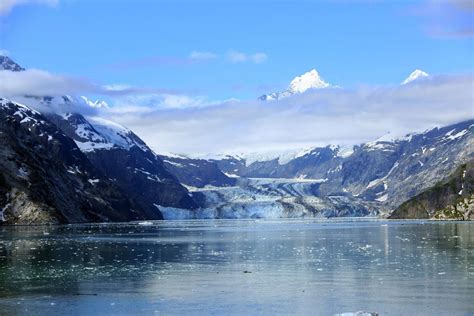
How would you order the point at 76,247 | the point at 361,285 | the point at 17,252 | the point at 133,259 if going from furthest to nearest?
the point at 76,247 < the point at 17,252 < the point at 133,259 < the point at 361,285

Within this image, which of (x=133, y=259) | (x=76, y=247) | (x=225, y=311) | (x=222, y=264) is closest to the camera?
(x=225, y=311)

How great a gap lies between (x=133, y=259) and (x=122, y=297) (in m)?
35.5

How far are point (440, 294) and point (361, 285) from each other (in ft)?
25.5

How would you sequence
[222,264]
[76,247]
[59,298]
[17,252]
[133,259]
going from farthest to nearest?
[76,247], [17,252], [133,259], [222,264], [59,298]

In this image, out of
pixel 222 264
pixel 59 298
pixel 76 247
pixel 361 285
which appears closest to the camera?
pixel 59 298

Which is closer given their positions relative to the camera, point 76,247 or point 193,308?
point 193,308

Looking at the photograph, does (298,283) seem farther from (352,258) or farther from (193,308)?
(352,258)

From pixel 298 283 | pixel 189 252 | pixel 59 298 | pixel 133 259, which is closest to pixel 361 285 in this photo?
pixel 298 283

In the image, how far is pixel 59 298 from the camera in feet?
182

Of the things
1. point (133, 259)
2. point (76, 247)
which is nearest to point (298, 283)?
point (133, 259)

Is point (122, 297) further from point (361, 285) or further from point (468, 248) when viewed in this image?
point (468, 248)

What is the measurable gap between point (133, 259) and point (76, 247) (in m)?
26.3

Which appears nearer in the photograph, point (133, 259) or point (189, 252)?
point (133, 259)

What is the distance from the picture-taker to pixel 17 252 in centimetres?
10069
